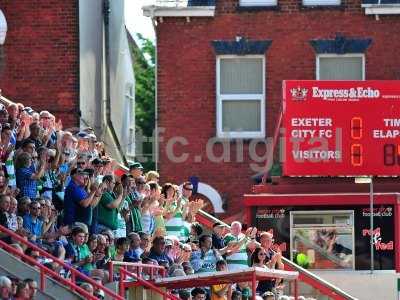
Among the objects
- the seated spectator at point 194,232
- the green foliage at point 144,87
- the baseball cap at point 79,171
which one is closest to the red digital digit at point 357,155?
the seated spectator at point 194,232

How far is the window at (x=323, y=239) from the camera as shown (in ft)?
85.7

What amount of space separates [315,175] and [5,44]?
647cm

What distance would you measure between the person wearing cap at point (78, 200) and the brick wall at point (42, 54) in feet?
32.6

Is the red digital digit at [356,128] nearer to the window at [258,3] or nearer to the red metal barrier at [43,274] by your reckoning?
the window at [258,3]

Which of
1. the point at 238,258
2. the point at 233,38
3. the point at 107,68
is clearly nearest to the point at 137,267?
the point at 238,258

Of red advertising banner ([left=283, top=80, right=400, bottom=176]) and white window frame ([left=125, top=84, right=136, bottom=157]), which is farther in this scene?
white window frame ([left=125, top=84, right=136, bottom=157])

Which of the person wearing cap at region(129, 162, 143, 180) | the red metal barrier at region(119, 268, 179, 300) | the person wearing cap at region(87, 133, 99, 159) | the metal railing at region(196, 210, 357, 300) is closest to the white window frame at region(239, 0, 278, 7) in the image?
the metal railing at region(196, 210, 357, 300)

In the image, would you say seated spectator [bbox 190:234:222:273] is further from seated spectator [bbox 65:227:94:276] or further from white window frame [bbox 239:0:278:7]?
white window frame [bbox 239:0:278:7]

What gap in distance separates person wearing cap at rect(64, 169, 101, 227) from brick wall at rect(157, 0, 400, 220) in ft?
49.6

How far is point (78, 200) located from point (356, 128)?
31.0 feet

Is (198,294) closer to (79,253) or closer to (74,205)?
(74,205)

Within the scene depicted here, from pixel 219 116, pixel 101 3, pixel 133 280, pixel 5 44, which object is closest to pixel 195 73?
pixel 219 116

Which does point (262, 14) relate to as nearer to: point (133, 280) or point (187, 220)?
point (187, 220)

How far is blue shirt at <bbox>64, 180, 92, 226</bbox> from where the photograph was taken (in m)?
18.0
